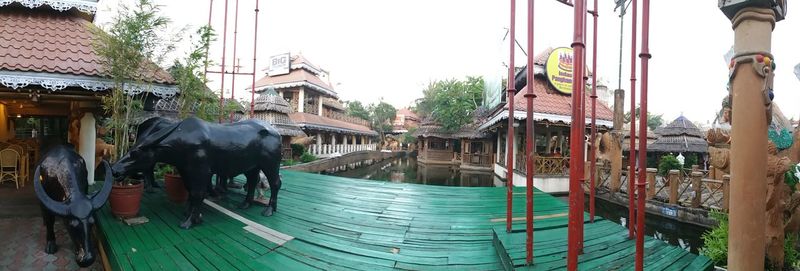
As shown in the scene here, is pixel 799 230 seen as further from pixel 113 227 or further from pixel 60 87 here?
pixel 60 87

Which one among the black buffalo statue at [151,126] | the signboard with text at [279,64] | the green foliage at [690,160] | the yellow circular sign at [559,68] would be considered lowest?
the green foliage at [690,160]

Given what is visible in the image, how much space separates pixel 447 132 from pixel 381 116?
14885 millimetres

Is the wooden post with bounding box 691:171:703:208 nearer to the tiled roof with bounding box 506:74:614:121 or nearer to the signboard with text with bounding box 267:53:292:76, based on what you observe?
the tiled roof with bounding box 506:74:614:121

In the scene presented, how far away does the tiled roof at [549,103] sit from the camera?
11.2 meters

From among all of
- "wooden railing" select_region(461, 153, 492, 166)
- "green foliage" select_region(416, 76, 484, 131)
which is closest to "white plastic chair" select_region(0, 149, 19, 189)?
"wooden railing" select_region(461, 153, 492, 166)

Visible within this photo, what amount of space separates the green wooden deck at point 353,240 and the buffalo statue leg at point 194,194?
15 centimetres

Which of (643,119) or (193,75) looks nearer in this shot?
(643,119)

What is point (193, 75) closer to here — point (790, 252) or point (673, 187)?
point (790, 252)

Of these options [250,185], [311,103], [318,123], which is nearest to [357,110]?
[311,103]

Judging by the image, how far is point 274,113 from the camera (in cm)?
1723

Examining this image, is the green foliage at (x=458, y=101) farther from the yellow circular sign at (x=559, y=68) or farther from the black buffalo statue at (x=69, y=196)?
the black buffalo statue at (x=69, y=196)

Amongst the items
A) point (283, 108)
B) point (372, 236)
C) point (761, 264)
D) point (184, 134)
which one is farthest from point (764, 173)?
point (283, 108)

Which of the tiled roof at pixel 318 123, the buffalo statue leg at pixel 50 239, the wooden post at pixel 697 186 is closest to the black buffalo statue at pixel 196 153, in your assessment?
the buffalo statue leg at pixel 50 239

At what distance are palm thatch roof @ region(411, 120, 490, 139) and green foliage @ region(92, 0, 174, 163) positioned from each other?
1812 centimetres
